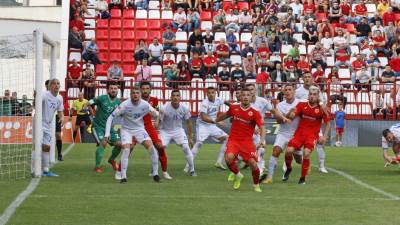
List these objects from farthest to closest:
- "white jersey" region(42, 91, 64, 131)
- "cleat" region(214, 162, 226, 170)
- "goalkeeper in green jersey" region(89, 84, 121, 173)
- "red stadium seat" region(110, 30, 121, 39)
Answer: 1. "red stadium seat" region(110, 30, 121, 39)
2. "cleat" region(214, 162, 226, 170)
3. "goalkeeper in green jersey" region(89, 84, 121, 173)
4. "white jersey" region(42, 91, 64, 131)

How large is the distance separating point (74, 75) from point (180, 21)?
20.7ft

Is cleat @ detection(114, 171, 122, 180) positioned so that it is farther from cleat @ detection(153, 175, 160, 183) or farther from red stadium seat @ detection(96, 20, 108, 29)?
red stadium seat @ detection(96, 20, 108, 29)

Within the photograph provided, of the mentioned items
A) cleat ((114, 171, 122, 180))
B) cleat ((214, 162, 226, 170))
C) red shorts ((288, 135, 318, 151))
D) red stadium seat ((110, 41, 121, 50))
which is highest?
red stadium seat ((110, 41, 121, 50))

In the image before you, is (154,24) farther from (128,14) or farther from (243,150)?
(243,150)

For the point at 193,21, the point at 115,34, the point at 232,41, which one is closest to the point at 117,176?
the point at 232,41

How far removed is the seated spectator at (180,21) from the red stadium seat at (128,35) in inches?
71.9

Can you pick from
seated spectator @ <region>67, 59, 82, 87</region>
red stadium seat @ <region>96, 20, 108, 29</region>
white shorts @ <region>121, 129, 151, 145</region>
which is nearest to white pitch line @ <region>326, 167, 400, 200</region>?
white shorts @ <region>121, 129, 151, 145</region>

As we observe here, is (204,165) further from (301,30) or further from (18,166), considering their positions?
(301,30)

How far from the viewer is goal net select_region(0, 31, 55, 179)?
63.0 ft

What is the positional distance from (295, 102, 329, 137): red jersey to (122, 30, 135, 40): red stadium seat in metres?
22.8

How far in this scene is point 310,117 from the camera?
A: 1812 cm

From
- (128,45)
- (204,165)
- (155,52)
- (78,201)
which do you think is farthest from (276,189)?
(128,45)

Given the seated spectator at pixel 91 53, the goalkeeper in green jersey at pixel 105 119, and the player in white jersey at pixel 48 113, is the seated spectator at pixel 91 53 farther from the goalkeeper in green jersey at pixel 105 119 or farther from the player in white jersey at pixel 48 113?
the player in white jersey at pixel 48 113

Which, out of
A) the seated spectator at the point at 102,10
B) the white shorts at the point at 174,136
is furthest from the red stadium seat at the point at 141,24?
the white shorts at the point at 174,136
